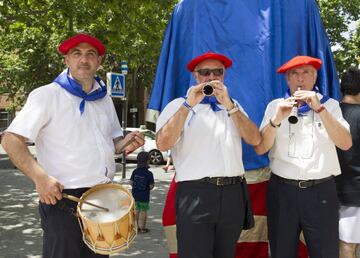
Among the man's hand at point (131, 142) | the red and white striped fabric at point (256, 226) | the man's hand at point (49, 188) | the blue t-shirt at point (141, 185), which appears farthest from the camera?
the blue t-shirt at point (141, 185)

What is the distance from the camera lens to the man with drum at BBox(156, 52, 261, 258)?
2781 millimetres

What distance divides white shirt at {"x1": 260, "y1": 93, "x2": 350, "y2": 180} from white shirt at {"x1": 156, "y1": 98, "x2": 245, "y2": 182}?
31 centimetres

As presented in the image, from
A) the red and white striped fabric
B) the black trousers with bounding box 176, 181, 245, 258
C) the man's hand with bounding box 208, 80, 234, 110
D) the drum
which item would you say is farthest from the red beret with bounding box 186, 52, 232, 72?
the red and white striped fabric

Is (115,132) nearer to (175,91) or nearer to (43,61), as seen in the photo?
(175,91)

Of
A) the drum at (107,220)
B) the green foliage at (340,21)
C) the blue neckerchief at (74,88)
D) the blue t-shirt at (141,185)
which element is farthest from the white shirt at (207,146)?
the green foliage at (340,21)

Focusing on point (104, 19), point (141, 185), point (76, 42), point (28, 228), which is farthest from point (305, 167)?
point (104, 19)

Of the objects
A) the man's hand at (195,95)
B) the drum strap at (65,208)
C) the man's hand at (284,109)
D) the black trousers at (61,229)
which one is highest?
the man's hand at (195,95)

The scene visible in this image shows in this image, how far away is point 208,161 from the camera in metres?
2.80

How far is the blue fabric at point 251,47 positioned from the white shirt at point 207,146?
2.41 feet

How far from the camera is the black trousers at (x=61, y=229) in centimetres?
288

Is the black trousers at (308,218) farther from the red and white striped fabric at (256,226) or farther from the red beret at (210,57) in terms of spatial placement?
the red beret at (210,57)

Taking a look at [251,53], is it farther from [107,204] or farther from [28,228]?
[28,228]

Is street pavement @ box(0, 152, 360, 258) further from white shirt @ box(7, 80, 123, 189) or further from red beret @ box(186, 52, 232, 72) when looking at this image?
red beret @ box(186, 52, 232, 72)

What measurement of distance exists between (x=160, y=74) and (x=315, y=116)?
1.28 m
